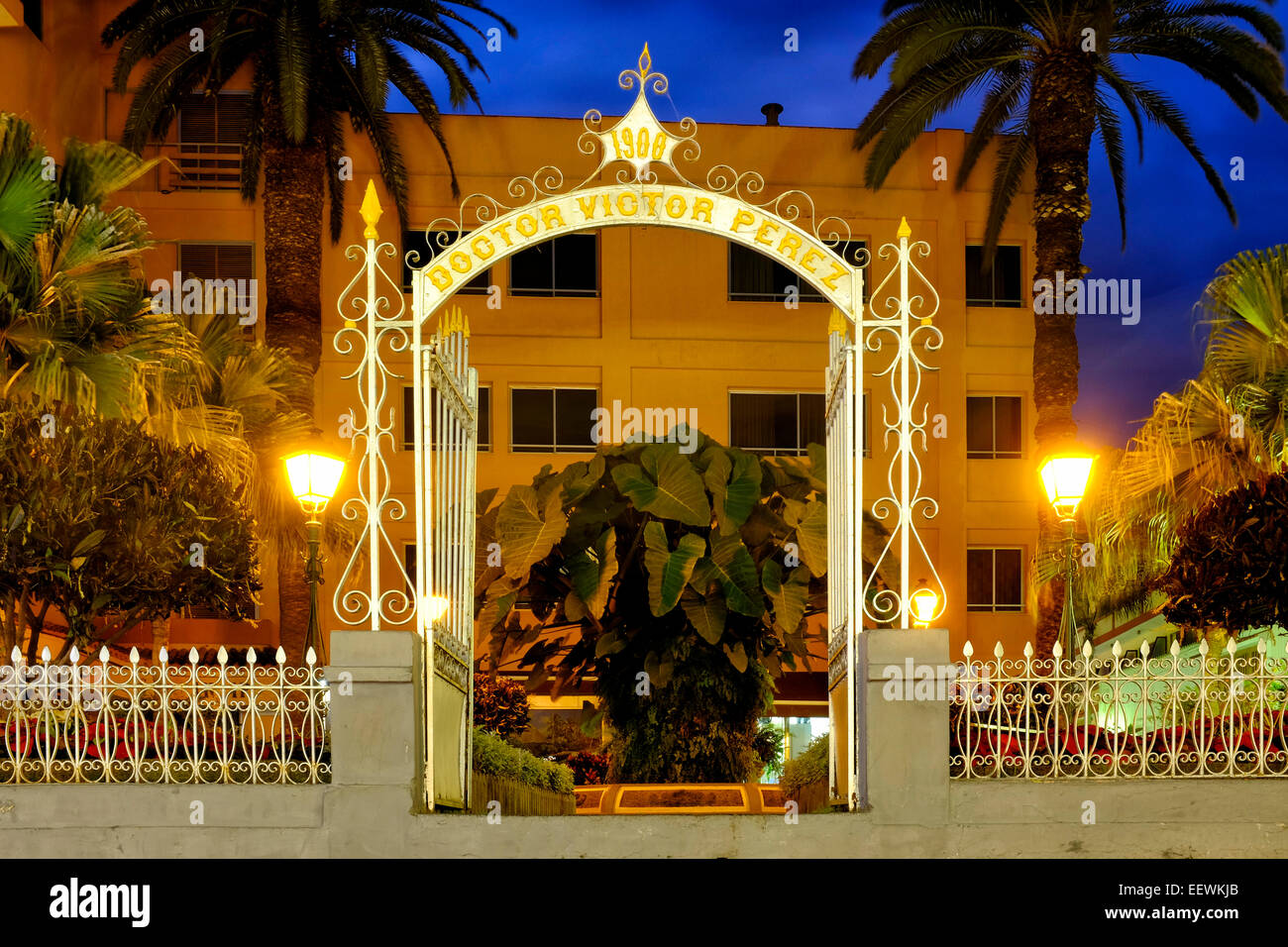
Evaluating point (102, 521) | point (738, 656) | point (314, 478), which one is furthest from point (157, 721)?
point (738, 656)

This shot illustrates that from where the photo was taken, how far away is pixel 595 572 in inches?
543

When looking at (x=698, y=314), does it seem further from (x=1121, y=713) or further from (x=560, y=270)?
(x=1121, y=713)

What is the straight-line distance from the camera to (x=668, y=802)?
12.1 m

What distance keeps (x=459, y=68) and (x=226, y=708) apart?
1618 cm

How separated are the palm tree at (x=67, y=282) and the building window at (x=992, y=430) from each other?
63.1ft

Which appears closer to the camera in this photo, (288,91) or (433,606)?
(433,606)

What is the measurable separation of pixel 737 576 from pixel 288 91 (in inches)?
393

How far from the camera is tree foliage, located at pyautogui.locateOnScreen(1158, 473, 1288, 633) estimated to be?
10.6 metres

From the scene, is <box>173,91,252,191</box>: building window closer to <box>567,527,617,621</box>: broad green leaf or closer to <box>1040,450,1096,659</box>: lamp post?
<box>567,527,617,621</box>: broad green leaf

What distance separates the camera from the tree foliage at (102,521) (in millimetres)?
10617

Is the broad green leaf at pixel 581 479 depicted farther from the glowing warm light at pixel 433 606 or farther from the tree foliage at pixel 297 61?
the tree foliage at pixel 297 61

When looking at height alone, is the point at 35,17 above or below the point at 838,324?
above

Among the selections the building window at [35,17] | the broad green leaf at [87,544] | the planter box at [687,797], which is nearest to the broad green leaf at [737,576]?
the planter box at [687,797]

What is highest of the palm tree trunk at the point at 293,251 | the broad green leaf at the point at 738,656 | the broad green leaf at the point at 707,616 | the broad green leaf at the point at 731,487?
the palm tree trunk at the point at 293,251
